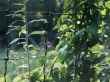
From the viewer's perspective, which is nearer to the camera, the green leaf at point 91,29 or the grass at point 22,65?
the green leaf at point 91,29

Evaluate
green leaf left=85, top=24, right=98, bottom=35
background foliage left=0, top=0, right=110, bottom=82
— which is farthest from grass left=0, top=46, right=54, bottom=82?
green leaf left=85, top=24, right=98, bottom=35

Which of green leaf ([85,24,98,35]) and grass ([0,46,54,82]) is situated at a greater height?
green leaf ([85,24,98,35])

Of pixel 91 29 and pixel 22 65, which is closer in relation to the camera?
pixel 91 29

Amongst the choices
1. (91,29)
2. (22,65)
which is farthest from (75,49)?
(22,65)

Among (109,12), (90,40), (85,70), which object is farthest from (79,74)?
(109,12)

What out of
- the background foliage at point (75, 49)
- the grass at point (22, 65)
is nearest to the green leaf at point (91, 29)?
the background foliage at point (75, 49)

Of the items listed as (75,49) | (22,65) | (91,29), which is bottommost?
(22,65)

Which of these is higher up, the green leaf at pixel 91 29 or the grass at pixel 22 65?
the green leaf at pixel 91 29

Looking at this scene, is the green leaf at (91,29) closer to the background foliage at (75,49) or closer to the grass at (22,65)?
the background foliage at (75,49)

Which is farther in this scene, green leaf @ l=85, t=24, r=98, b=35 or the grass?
the grass

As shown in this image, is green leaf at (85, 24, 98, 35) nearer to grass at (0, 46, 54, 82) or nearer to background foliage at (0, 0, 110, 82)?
background foliage at (0, 0, 110, 82)

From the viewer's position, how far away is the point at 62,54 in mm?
2697

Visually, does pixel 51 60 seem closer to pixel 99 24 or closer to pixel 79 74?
pixel 79 74

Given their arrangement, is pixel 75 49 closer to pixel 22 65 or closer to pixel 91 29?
pixel 91 29
